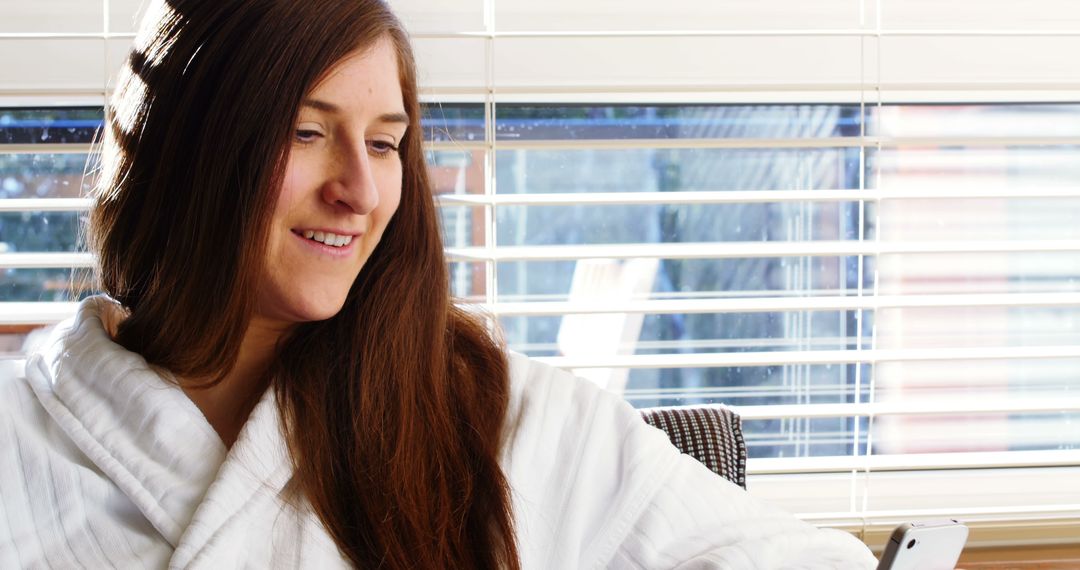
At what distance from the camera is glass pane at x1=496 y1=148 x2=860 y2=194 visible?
7.06 ft

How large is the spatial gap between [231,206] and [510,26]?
0.88 m

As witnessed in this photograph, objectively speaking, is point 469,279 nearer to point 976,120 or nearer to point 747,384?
point 747,384

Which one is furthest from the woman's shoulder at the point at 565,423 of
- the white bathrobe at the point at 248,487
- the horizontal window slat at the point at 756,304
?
the horizontal window slat at the point at 756,304

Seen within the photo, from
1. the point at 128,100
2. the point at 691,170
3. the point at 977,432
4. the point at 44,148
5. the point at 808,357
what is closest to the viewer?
the point at 128,100

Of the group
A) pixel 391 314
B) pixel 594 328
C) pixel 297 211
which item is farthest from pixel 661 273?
pixel 297 211

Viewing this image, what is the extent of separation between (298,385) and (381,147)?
337mm

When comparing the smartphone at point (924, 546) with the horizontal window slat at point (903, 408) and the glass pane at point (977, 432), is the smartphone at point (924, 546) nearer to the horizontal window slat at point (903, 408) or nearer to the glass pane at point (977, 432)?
the horizontal window slat at point (903, 408)

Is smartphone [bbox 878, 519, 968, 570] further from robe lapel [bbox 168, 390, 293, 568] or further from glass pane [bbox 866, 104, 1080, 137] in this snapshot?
glass pane [bbox 866, 104, 1080, 137]

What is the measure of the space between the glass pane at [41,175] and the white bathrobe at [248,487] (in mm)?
673

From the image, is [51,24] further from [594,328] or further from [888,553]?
[888,553]

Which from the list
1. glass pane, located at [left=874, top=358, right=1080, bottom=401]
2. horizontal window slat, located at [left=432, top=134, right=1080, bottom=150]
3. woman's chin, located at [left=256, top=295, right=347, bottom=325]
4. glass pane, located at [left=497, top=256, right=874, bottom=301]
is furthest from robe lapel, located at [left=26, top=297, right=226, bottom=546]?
glass pane, located at [left=874, top=358, right=1080, bottom=401]

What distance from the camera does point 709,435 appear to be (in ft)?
5.52

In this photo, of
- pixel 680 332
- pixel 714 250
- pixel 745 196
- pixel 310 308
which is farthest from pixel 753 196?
pixel 310 308

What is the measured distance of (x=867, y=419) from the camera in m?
2.24
